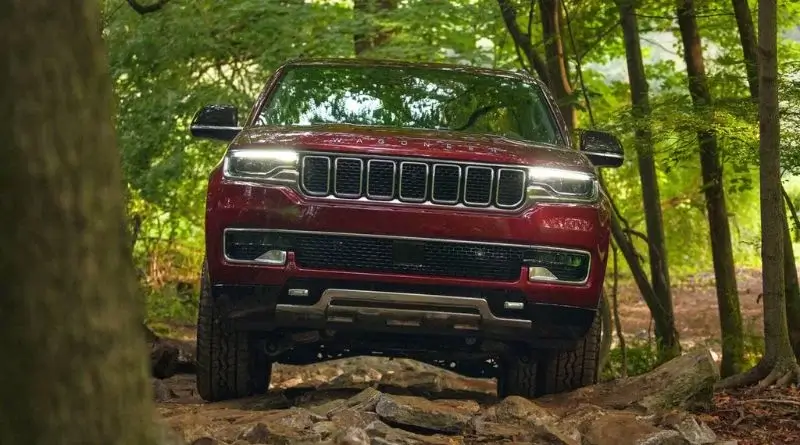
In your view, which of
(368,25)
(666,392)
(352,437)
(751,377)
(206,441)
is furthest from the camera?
(368,25)

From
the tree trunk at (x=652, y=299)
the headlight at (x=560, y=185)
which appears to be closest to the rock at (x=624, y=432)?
the headlight at (x=560, y=185)

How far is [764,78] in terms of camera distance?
6.30m

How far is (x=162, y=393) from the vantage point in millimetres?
7391

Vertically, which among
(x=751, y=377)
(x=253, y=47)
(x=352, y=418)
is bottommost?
(x=751, y=377)

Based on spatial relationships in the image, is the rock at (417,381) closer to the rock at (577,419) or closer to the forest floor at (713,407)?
the forest floor at (713,407)

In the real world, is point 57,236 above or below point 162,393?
above

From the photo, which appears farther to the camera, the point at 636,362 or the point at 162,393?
the point at 636,362

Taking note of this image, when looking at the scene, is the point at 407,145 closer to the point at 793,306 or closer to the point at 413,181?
the point at 413,181

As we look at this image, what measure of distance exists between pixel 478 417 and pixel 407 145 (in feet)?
4.35

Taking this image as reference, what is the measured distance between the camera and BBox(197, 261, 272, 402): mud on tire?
5805 mm

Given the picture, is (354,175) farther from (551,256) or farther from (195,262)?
(195,262)

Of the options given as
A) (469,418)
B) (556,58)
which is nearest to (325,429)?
(469,418)

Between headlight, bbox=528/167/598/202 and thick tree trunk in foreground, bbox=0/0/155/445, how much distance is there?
305 centimetres

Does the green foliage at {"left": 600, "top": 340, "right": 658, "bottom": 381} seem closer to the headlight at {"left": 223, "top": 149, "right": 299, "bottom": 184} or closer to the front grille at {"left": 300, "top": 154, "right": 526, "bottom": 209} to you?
the front grille at {"left": 300, "top": 154, "right": 526, "bottom": 209}
